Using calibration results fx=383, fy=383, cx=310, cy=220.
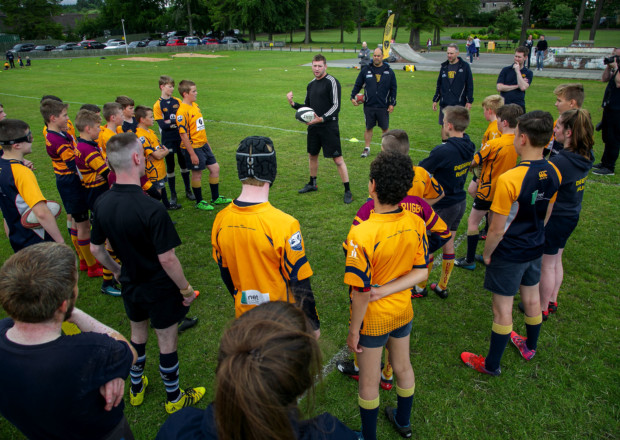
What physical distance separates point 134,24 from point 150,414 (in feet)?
295

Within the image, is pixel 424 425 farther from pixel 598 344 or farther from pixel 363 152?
pixel 363 152

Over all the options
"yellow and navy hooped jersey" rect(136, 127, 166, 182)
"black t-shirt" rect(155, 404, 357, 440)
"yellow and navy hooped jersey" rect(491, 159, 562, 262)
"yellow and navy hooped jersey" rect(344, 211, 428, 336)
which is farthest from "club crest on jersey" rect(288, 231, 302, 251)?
"yellow and navy hooped jersey" rect(136, 127, 166, 182)

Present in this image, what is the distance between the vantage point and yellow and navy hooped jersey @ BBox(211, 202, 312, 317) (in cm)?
276

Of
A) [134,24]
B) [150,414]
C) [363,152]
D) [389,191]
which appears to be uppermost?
[134,24]

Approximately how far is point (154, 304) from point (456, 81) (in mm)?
9539

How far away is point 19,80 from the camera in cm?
2866

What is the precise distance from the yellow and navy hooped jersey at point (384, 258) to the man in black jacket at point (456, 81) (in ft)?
26.8

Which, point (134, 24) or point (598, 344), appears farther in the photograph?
point (134, 24)

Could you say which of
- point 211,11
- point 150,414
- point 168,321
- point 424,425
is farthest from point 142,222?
point 211,11

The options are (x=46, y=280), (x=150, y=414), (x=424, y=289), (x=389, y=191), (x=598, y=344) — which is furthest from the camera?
(x=424, y=289)

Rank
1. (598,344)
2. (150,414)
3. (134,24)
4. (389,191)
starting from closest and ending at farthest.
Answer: (389,191) < (150,414) < (598,344) < (134,24)

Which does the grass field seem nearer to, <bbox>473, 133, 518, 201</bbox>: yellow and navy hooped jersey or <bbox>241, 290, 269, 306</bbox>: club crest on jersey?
<bbox>241, 290, 269, 306</bbox>: club crest on jersey

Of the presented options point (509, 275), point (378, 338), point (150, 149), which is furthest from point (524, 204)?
point (150, 149)

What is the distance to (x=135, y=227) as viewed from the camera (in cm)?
308
